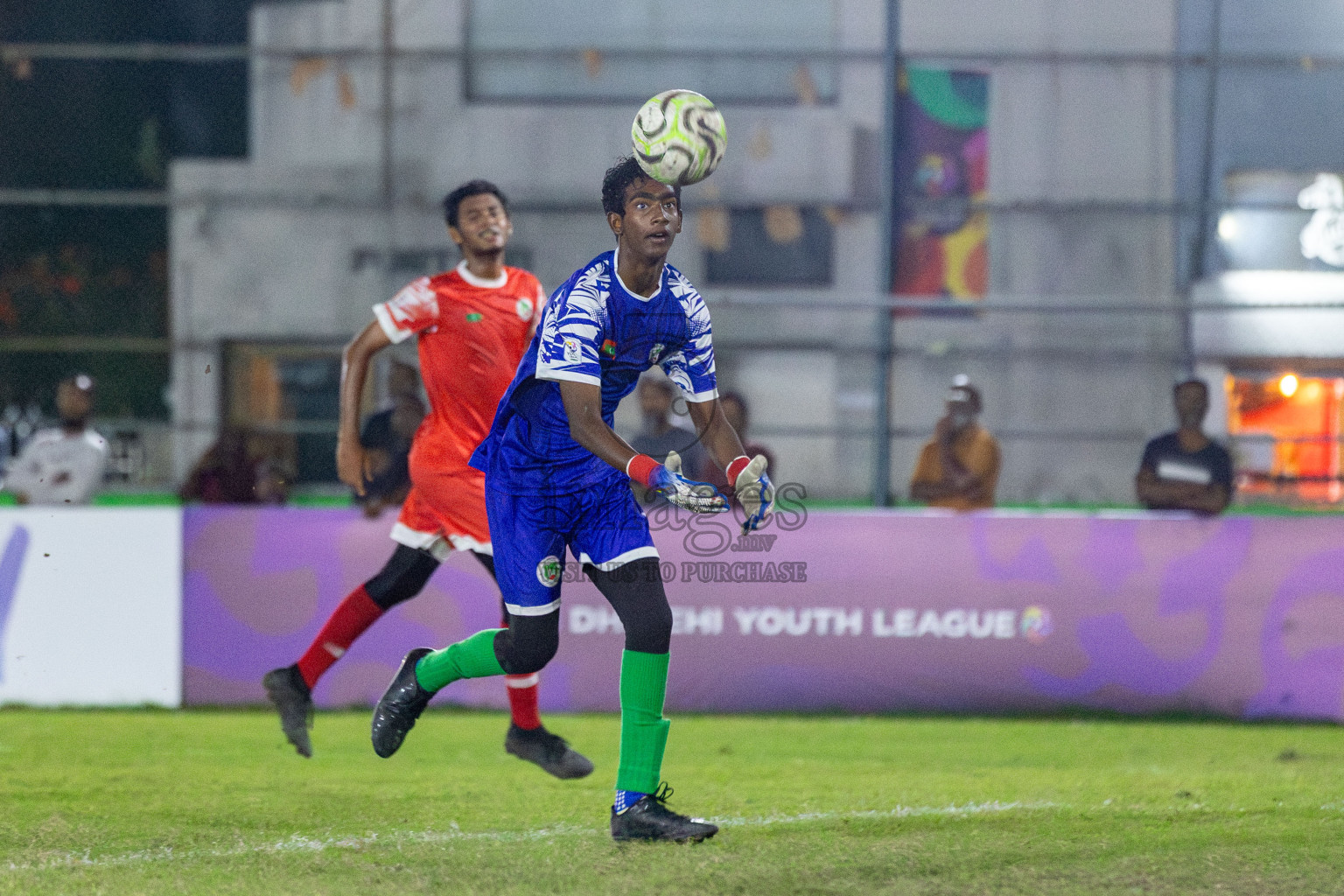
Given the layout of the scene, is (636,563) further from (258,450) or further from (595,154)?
(595,154)

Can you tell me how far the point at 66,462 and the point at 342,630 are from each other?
3936 millimetres

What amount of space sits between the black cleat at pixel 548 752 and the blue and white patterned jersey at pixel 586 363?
124 cm

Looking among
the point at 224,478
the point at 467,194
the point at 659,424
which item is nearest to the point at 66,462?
the point at 224,478

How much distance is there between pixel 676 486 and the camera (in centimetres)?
402

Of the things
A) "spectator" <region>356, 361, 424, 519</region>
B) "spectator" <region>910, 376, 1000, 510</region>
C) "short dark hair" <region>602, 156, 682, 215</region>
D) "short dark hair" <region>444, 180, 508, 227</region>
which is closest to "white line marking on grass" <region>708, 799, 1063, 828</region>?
"short dark hair" <region>602, 156, 682, 215</region>

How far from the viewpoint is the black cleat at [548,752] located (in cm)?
547

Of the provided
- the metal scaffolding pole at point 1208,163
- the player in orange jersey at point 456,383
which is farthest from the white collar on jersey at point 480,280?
the metal scaffolding pole at point 1208,163

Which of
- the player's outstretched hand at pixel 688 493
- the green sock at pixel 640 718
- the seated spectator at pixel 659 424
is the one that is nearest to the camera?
the player's outstretched hand at pixel 688 493

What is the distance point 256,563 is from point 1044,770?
4283 mm

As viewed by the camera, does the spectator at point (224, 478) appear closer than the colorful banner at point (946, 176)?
Yes

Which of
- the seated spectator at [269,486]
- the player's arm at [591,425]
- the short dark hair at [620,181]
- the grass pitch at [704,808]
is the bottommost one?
the grass pitch at [704,808]

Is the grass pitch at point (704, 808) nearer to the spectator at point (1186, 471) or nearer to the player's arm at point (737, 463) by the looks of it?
the player's arm at point (737, 463)

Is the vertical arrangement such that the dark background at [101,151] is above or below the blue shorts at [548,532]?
above

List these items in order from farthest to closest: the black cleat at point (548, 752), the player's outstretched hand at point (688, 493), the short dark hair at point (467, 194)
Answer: the short dark hair at point (467, 194), the black cleat at point (548, 752), the player's outstretched hand at point (688, 493)
